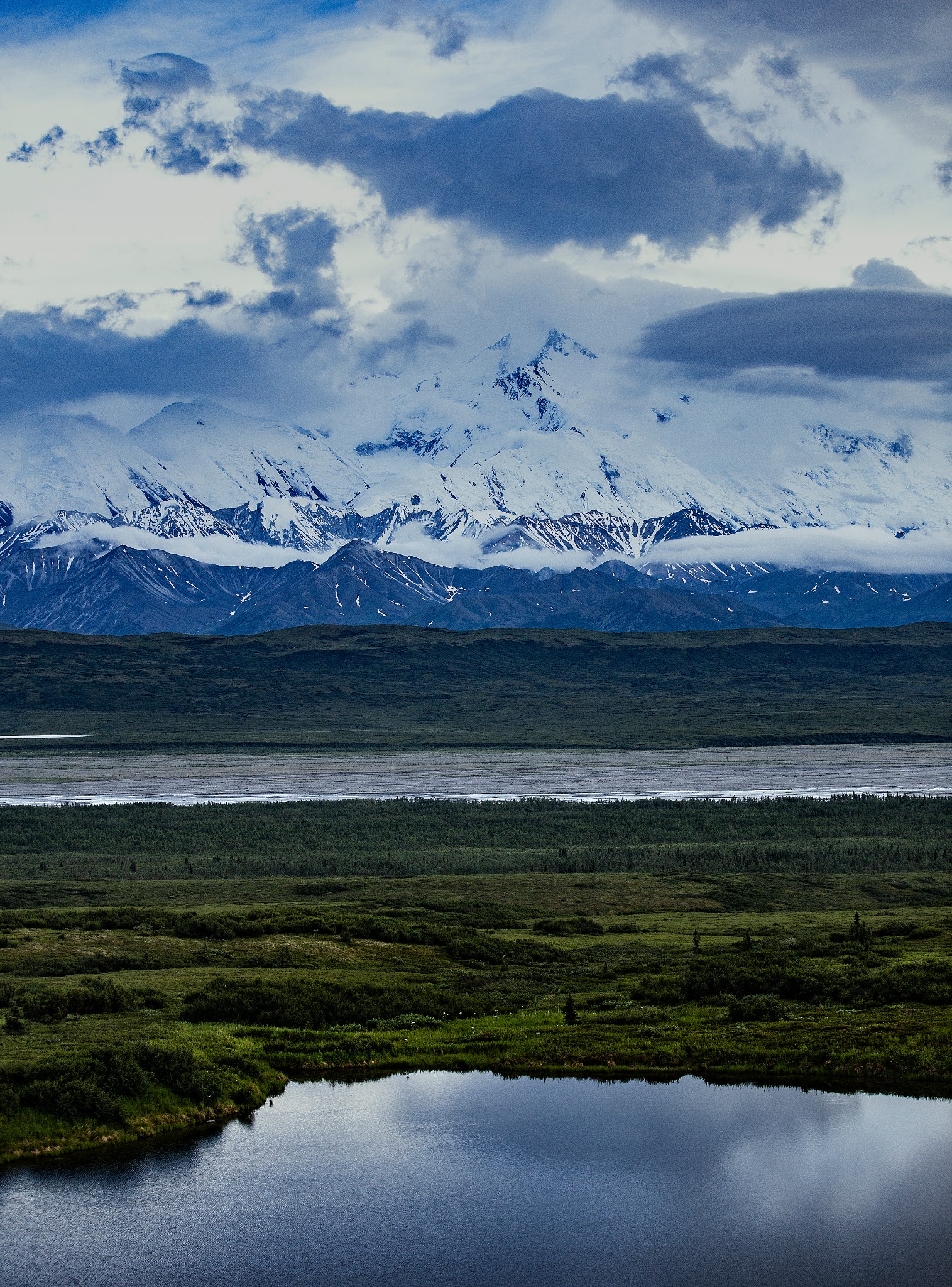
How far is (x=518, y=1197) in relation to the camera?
29.4 m

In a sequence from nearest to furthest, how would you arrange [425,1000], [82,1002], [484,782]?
[82,1002] → [425,1000] → [484,782]

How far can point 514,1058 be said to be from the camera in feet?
132

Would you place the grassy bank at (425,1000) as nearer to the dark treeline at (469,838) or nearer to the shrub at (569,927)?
the shrub at (569,927)

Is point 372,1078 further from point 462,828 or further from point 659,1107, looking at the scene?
point 462,828

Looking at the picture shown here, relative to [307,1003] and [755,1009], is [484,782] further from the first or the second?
[755,1009]

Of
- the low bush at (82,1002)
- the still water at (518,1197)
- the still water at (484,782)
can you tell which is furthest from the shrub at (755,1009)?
the still water at (484,782)

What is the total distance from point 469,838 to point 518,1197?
284 feet

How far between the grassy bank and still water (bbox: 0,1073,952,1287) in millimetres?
1907

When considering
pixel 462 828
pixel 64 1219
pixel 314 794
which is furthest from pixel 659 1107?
pixel 314 794

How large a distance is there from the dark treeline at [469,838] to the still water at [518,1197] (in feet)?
202

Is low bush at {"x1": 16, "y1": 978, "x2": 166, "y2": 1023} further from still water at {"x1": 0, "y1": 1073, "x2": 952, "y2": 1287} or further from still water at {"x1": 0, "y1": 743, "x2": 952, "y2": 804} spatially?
still water at {"x1": 0, "y1": 743, "x2": 952, "y2": 804}

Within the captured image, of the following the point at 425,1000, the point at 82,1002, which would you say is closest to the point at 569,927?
the point at 425,1000

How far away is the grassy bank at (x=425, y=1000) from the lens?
35875 millimetres

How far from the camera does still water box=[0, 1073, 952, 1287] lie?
25938mm
